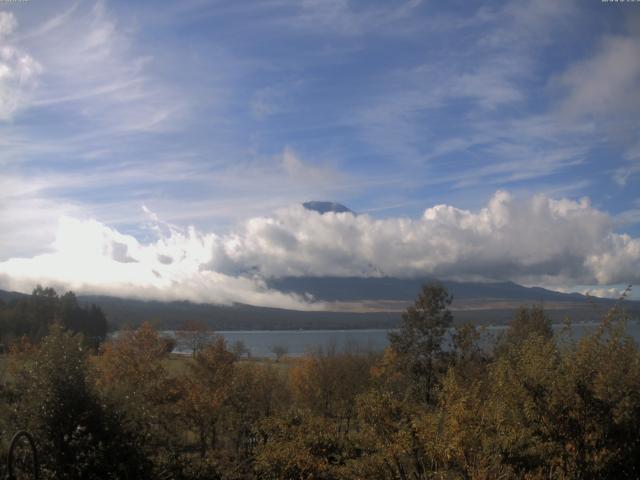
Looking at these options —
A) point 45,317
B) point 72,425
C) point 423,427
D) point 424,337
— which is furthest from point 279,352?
point 423,427

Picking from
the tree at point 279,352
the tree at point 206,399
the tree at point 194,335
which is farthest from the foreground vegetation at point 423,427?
the tree at point 194,335

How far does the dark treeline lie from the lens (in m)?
80.9

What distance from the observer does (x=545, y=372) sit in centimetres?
1323

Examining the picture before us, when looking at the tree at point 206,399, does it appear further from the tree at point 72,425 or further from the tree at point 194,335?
the tree at point 194,335

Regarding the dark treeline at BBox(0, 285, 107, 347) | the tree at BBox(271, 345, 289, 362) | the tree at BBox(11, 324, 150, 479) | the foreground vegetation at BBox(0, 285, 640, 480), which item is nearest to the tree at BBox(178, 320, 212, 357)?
the tree at BBox(271, 345, 289, 362)

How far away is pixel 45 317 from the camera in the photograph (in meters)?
86.2

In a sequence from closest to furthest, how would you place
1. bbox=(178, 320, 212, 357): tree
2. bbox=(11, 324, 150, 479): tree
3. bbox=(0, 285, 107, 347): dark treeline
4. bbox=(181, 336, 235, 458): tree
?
bbox=(11, 324, 150, 479): tree → bbox=(181, 336, 235, 458): tree → bbox=(0, 285, 107, 347): dark treeline → bbox=(178, 320, 212, 357): tree

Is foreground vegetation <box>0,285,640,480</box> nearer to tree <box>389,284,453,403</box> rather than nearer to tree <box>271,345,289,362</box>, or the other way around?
tree <box>389,284,453,403</box>

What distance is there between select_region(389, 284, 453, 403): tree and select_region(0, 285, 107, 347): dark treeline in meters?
51.2

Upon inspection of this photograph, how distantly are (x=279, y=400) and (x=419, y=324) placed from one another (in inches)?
384

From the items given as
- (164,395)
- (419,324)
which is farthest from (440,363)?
(164,395)

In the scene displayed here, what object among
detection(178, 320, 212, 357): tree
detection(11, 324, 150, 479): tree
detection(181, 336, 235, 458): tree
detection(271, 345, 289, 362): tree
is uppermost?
detection(11, 324, 150, 479): tree

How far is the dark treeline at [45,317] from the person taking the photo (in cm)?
8088

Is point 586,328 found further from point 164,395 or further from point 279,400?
point 279,400
